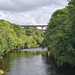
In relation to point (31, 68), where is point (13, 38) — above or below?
above

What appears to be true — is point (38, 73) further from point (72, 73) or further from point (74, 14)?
point (74, 14)

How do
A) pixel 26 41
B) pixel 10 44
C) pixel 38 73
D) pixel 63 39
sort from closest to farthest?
pixel 63 39
pixel 38 73
pixel 10 44
pixel 26 41

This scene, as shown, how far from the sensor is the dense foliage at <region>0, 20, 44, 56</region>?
66938mm

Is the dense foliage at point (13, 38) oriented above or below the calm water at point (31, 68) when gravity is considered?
above

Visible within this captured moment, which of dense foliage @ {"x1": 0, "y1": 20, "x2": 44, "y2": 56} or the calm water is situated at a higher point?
dense foliage @ {"x1": 0, "y1": 20, "x2": 44, "y2": 56}

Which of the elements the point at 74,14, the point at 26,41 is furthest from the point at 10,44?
the point at 74,14

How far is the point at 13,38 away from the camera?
84.4 metres

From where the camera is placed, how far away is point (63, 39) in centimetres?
2933

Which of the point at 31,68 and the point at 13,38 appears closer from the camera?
the point at 31,68

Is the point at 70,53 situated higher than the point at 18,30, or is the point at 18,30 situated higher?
the point at 18,30

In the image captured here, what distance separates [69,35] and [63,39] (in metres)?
1.54

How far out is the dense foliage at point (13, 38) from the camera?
6694cm

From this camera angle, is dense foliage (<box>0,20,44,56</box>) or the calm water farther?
dense foliage (<box>0,20,44,56</box>)

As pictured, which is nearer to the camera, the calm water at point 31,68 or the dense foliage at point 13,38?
the calm water at point 31,68
